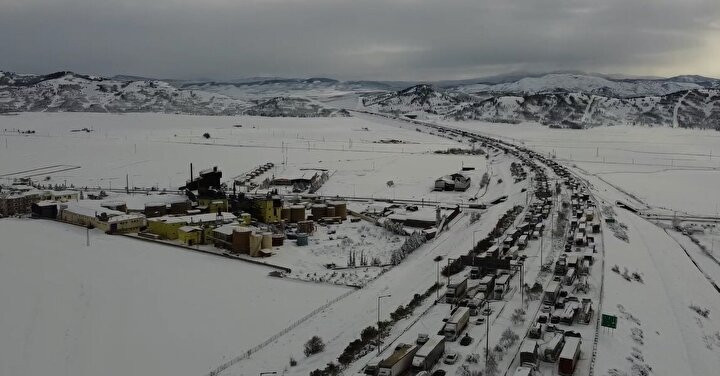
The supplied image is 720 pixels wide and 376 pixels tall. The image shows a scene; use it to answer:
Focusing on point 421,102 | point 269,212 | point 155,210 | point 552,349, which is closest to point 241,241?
point 269,212

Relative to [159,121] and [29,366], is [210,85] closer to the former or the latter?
[159,121]

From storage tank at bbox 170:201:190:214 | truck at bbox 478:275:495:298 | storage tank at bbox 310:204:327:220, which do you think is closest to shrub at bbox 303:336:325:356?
truck at bbox 478:275:495:298

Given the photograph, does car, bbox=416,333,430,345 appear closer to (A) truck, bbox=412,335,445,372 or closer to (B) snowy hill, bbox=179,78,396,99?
(A) truck, bbox=412,335,445,372

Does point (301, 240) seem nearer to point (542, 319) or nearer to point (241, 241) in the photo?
point (241, 241)

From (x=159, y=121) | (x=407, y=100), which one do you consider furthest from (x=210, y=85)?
(x=159, y=121)

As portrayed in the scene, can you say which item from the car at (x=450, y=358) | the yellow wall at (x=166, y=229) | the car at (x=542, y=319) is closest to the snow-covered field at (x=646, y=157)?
the car at (x=542, y=319)

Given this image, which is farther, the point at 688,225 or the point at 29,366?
the point at 688,225
